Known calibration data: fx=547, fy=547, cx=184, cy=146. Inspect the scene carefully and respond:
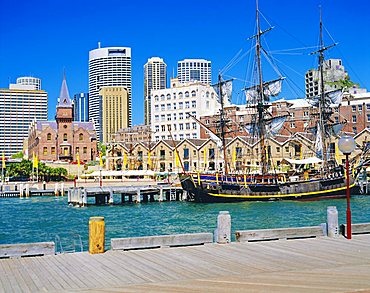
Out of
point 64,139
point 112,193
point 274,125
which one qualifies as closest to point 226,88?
point 274,125

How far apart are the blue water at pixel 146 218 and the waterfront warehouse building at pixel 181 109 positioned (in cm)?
7931

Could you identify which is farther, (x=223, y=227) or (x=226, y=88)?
(x=226, y=88)

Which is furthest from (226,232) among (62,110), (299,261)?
(62,110)

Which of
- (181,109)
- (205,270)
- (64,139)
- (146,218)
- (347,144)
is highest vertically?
(181,109)

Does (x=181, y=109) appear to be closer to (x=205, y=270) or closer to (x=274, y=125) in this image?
(x=274, y=125)

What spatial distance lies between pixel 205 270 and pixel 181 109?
13548cm

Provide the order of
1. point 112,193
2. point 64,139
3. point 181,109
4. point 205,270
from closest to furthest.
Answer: point 205,270, point 112,193, point 64,139, point 181,109

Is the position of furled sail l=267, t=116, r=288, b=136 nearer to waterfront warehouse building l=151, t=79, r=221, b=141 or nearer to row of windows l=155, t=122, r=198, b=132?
waterfront warehouse building l=151, t=79, r=221, b=141

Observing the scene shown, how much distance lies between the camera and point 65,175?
119m

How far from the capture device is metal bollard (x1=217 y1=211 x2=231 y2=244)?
19.3 metres

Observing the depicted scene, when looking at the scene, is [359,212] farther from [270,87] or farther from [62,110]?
[62,110]

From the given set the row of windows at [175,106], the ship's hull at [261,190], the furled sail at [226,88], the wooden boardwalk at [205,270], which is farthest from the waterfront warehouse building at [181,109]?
the wooden boardwalk at [205,270]

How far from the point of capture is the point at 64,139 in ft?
447

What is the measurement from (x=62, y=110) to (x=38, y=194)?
164 feet
